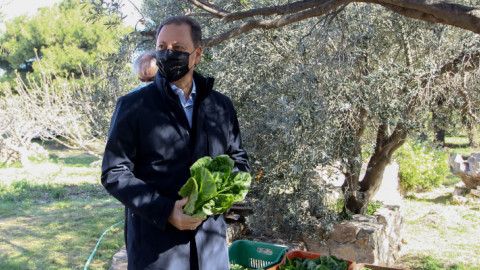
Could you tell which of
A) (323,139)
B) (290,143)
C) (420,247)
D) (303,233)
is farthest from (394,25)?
(420,247)

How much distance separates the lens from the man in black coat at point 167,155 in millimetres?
1709

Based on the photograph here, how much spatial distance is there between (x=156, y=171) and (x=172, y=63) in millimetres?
536

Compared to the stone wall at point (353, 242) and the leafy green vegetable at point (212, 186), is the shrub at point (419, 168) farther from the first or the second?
the leafy green vegetable at point (212, 186)

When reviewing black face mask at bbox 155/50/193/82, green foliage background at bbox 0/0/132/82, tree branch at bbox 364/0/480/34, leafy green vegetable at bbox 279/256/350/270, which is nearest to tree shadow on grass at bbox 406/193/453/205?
leafy green vegetable at bbox 279/256/350/270

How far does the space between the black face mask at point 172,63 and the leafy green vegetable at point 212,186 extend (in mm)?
486

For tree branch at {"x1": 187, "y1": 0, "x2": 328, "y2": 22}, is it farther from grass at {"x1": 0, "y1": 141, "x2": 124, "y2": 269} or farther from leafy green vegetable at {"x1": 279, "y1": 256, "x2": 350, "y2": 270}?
grass at {"x1": 0, "y1": 141, "x2": 124, "y2": 269}

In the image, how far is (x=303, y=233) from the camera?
5.14m

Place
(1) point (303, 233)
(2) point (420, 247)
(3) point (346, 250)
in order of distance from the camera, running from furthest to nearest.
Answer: (2) point (420, 247)
(3) point (346, 250)
(1) point (303, 233)

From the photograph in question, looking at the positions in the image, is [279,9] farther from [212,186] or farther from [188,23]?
[212,186]

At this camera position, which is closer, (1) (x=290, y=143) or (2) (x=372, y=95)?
(1) (x=290, y=143)

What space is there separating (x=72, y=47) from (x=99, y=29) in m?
1.75

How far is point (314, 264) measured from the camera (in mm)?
3391

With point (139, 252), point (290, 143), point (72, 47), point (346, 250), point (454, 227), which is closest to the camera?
point (139, 252)

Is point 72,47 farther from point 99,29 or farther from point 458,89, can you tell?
point 458,89
